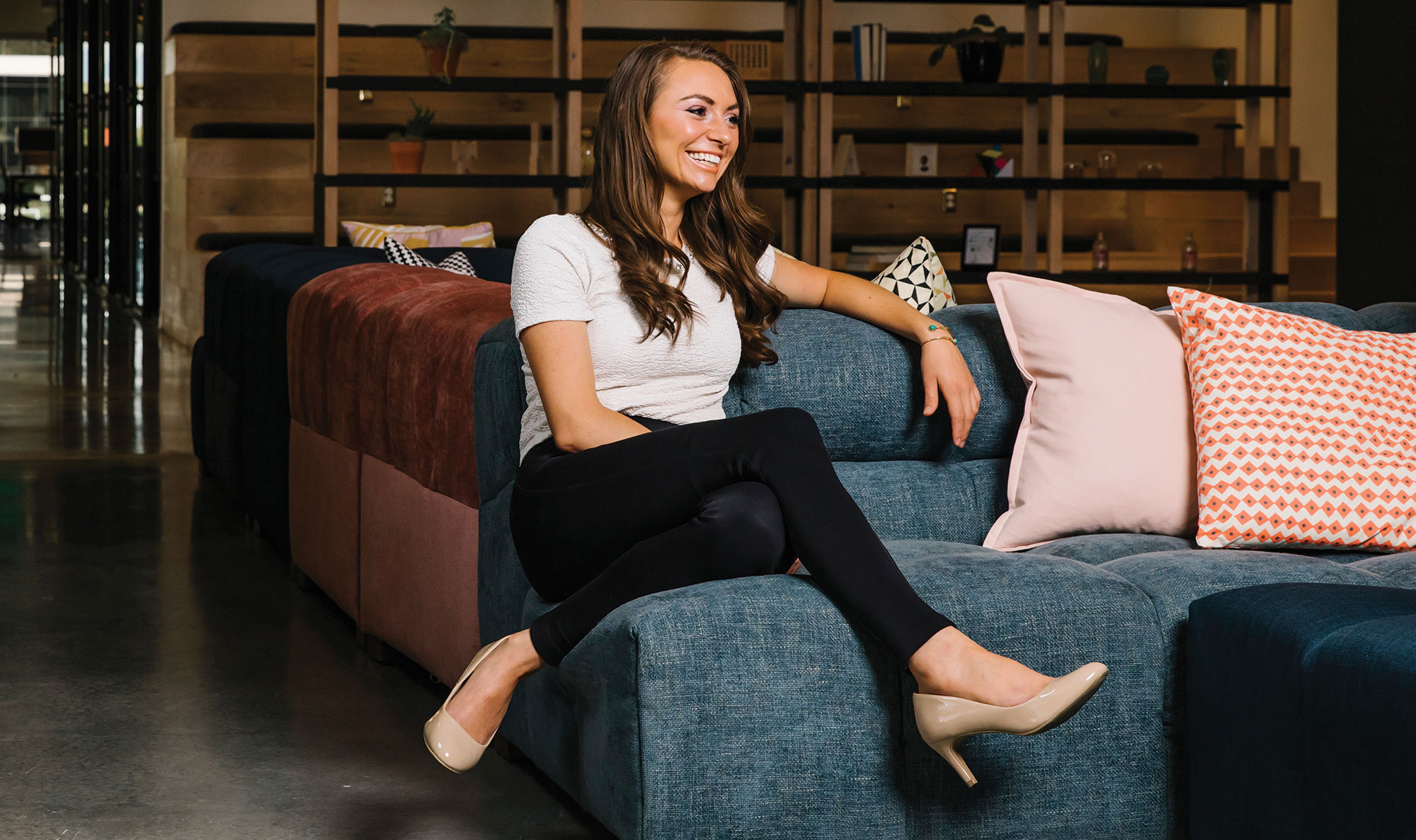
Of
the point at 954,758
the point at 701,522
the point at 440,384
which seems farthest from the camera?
the point at 440,384

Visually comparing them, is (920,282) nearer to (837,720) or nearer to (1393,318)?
(1393,318)

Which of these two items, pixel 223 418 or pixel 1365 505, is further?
pixel 223 418

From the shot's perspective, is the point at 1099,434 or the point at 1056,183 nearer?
the point at 1099,434

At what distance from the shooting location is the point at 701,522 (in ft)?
5.86

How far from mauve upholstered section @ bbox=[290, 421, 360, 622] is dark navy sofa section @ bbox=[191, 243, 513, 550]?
146mm

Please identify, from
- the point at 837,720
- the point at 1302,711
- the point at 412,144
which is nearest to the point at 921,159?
the point at 412,144

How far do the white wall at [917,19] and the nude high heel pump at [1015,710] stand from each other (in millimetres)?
7326

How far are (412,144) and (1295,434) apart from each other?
16.9 ft

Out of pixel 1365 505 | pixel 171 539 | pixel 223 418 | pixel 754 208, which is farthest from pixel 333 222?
pixel 1365 505

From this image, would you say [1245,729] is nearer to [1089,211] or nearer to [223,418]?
[223,418]

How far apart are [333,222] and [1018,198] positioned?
436 cm

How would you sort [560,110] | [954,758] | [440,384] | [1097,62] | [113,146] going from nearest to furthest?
[954,758], [440,384], [560,110], [1097,62], [113,146]

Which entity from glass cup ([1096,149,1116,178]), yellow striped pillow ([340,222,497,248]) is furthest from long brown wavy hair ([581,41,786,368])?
glass cup ([1096,149,1116,178])

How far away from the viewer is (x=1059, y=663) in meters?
1.77
